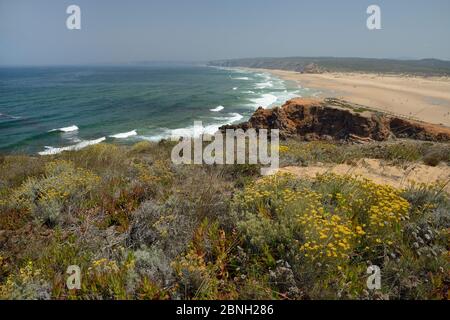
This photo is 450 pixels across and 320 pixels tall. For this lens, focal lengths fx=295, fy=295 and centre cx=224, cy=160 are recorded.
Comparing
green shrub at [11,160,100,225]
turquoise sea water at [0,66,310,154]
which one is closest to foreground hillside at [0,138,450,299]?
green shrub at [11,160,100,225]

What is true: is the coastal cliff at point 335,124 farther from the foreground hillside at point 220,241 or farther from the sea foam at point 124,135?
the foreground hillside at point 220,241

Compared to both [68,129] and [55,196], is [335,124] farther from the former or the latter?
[68,129]

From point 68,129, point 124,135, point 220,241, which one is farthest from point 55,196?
point 68,129

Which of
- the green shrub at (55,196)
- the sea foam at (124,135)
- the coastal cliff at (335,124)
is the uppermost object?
the coastal cliff at (335,124)

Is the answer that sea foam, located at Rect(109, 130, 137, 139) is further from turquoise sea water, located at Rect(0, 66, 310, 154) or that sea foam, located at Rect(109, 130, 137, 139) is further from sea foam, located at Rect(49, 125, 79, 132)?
sea foam, located at Rect(49, 125, 79, 132)

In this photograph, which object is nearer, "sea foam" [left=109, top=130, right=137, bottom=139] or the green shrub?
the green shrub

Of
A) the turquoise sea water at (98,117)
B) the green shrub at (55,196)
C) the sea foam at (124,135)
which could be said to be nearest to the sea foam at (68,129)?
the turquoise sea water at (98,117)
